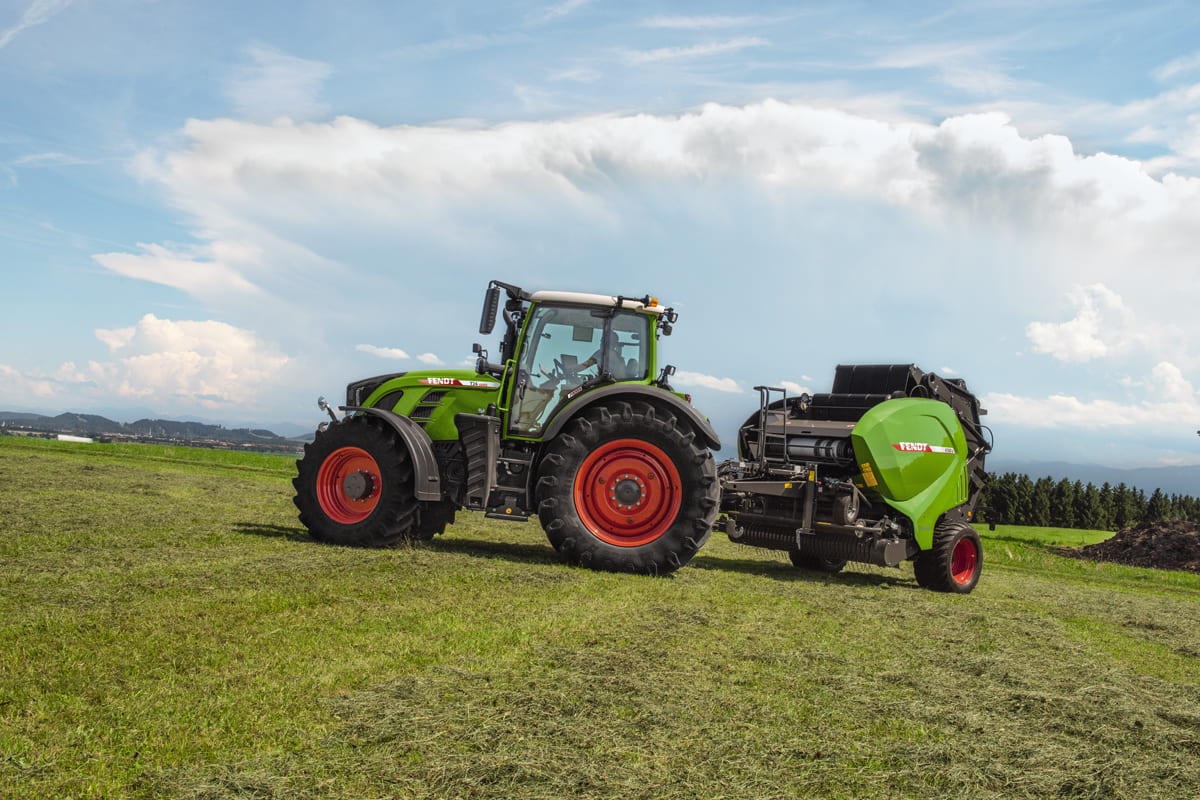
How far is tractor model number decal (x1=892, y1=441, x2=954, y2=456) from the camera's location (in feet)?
26.2

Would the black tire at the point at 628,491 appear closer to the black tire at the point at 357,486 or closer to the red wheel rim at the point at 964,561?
the black tire at the point at 357,486

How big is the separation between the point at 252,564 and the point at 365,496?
1530mm

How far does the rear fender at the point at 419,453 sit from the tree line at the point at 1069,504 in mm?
23324

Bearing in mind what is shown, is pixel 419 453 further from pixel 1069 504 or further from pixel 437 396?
pixel 1069 504

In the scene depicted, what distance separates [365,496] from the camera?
296 inches

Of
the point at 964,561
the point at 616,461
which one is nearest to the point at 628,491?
the point at 616,461

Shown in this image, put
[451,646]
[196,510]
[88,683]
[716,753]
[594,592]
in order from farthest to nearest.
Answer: [196,510]
[594,592]
[451,646]
[88,683]
[716,753]

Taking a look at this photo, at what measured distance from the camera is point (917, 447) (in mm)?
8141

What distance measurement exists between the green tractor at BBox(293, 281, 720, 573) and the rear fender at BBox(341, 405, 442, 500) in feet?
0.04

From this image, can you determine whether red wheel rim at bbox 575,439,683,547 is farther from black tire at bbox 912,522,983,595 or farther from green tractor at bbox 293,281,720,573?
black tire at bbox 912,522,983,595

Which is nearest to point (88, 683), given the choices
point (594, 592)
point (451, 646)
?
point (451, 646)

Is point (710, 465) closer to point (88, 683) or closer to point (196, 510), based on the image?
point (88, 683)

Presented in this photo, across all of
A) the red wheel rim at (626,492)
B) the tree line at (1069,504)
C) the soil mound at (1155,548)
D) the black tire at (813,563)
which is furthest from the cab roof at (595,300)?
the tree line at (1069,504)

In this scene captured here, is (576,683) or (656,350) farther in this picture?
(656,350)
